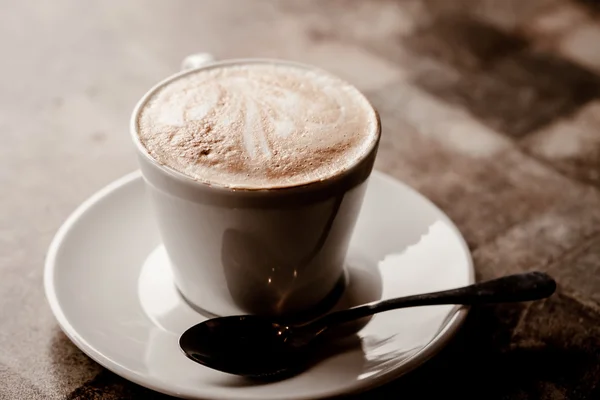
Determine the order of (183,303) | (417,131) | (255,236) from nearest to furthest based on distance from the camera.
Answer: (255,236) < (183,303) < (417,131)

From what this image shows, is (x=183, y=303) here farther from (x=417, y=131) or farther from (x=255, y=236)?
(x=417, y=131)

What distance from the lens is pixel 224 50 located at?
1379 millimetres

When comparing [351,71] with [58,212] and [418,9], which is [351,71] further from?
[58,212]

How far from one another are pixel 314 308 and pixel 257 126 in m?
0.22

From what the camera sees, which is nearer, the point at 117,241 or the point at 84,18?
the point at 117,241

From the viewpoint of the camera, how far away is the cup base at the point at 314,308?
741 mm

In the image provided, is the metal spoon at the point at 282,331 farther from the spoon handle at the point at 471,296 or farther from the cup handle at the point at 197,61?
the cup handle at the point at 197,61

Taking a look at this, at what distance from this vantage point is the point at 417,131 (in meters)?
1.15

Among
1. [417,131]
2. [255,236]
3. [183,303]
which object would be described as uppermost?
[255,236]

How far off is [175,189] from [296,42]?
34.0 inches

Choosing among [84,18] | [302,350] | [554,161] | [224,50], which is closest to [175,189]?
[302,350]

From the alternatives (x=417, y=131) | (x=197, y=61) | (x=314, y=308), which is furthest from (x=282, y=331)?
(x=417, y=131)

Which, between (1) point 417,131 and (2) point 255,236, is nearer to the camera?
(2) point 255,236

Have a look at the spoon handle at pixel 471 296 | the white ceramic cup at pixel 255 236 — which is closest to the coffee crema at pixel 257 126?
the white ceramic cup at pixel 255 236
